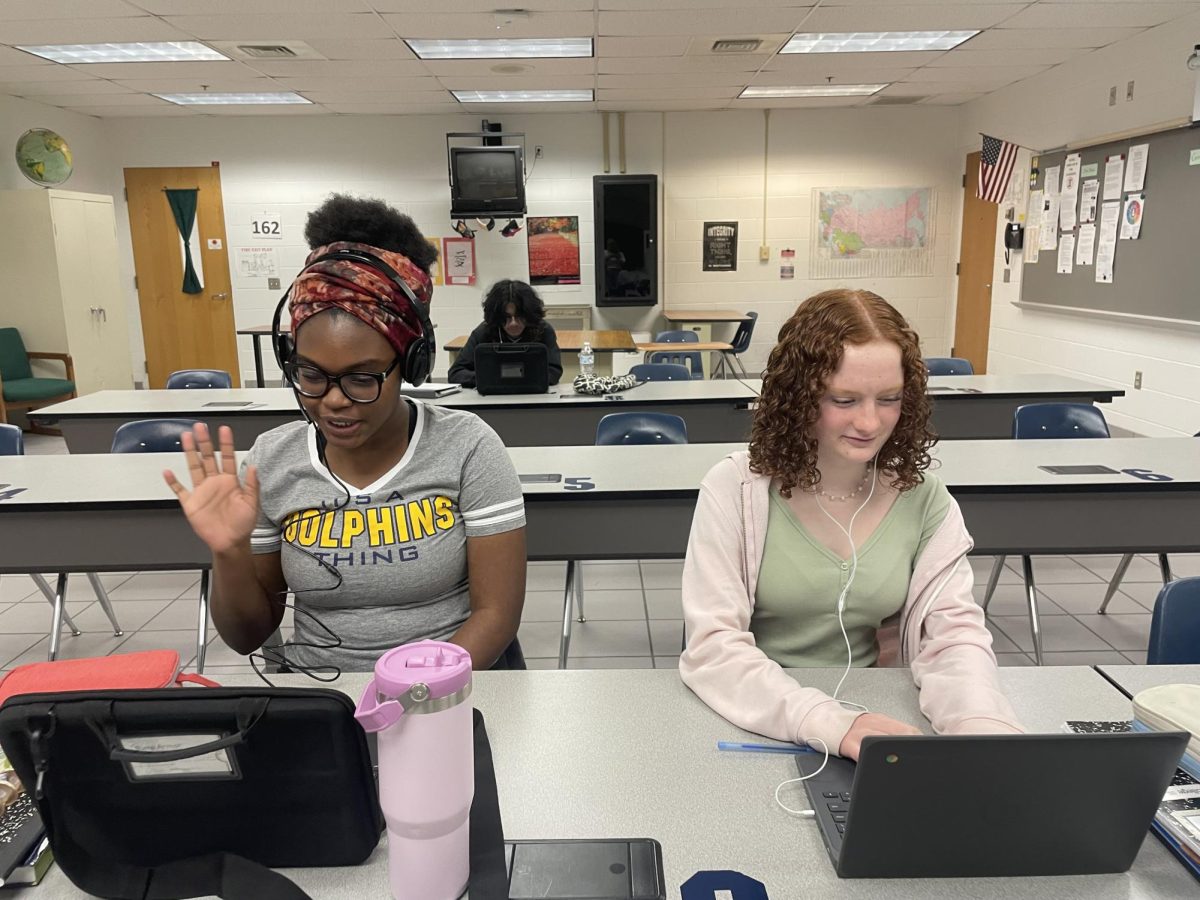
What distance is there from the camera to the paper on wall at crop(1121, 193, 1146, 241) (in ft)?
17.5

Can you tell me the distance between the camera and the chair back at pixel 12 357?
673cm

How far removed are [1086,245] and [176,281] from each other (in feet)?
28.3

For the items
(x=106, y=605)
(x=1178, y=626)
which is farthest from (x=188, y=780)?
(x=106, y=605)

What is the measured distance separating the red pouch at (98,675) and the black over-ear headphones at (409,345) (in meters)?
0.46

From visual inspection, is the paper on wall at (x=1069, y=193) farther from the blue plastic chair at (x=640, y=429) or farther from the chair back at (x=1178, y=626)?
the chair back at (x=1178, y=626)

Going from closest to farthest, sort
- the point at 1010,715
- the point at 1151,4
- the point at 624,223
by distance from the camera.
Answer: the point at 1010,715 → the point at 1151,4 → the point at 624,223

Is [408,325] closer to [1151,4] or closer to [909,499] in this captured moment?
[909,499]

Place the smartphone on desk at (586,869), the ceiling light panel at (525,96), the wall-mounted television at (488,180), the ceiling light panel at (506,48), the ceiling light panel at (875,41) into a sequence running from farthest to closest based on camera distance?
the wall-mounted television at (488,180), the ceiling light panel at (525,96), the ceiling light panel at (506,48), the ceiling light panel at (875,41), the smartphone on desk at (586,869)

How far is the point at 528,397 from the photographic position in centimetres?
399

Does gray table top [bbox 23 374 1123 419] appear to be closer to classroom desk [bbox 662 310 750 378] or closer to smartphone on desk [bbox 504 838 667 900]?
smartphone on desk [bbox 504 838 667 900]

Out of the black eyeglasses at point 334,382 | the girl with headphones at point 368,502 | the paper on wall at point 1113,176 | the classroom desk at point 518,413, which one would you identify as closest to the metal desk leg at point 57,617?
the classroom desk at point 518,413

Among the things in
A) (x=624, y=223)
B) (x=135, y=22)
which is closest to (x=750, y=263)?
(x=624, y=223)

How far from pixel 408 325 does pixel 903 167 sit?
8.33 meters

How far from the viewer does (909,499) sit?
137cm
